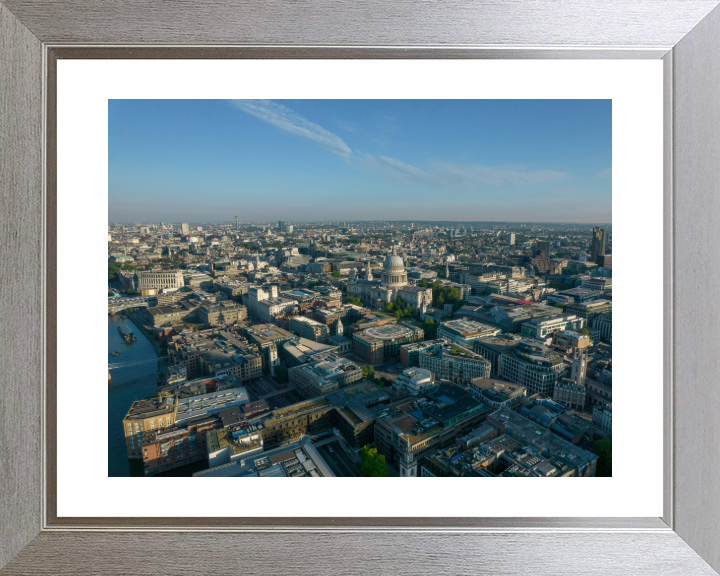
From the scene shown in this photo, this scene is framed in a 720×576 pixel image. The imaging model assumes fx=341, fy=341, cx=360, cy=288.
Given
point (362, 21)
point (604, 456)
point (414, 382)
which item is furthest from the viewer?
point (414, 382)

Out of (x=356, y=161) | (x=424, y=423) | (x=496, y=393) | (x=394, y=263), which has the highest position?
(x=356, y=161)

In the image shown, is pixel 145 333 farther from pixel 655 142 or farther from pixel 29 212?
pixel 655 142

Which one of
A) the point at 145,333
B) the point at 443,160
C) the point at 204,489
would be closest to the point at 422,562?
the point at 204,489

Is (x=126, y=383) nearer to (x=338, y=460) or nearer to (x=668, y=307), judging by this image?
(x=338, y=460)

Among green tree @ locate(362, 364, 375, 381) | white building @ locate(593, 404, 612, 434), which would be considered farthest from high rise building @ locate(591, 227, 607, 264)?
green tree @ locate(362, 364, 375, 381)

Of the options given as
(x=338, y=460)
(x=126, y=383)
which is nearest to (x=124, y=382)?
(x=126, y=383)
